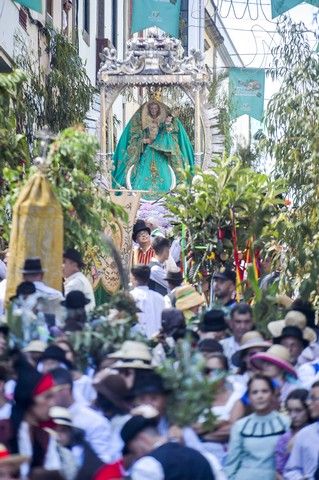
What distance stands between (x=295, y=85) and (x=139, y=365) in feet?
27.2

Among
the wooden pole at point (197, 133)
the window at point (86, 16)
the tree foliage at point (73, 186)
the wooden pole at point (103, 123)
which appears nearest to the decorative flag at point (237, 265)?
the tree foliage at point (73, 186)

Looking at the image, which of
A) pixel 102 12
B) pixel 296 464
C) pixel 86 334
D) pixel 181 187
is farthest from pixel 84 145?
pixel 102 12

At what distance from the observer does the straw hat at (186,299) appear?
1542 cm

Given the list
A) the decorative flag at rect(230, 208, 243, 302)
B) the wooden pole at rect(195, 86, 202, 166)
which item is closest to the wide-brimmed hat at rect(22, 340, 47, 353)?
the decorative flag at rect(230, 208, 243, 302)

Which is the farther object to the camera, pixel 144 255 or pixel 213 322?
pixel 144 255

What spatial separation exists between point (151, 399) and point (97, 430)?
343 millimetres

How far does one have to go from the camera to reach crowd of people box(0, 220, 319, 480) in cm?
871

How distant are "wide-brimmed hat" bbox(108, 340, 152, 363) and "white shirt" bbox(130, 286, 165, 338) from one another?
4.36 meters

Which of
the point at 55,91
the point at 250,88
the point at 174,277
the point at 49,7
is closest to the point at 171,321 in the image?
the point at 174,277

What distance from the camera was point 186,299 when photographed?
611 inches

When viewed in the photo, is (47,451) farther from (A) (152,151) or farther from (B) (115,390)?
(A) (152,151)

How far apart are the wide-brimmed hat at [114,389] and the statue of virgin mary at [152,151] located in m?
21.5

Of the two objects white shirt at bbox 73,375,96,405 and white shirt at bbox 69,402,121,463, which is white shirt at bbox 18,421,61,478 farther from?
white shirt at bbox 73,375,96,405

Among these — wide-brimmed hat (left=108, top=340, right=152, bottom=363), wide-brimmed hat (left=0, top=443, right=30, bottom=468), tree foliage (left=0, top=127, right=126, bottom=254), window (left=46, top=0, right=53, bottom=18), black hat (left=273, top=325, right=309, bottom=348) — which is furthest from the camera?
window (left=46, top=0, right=53, bottom=18)
